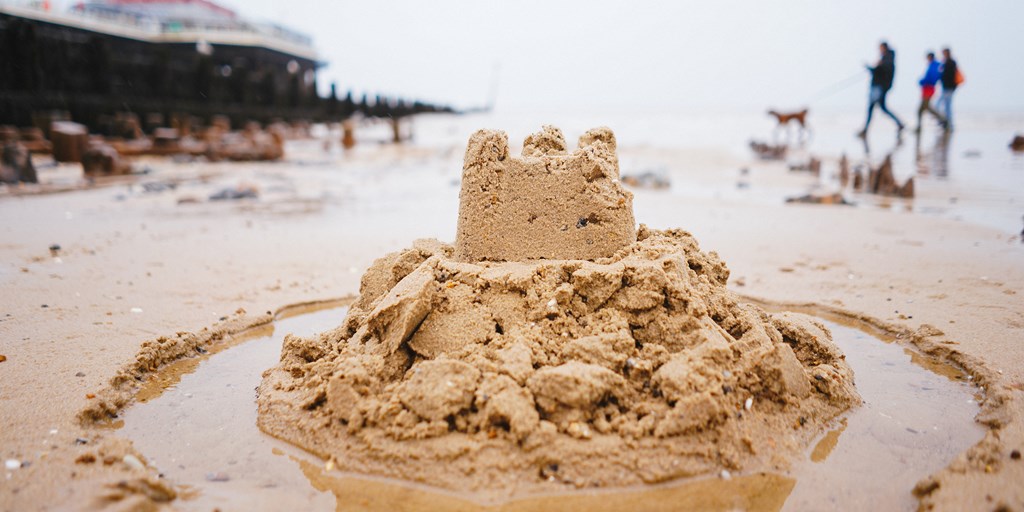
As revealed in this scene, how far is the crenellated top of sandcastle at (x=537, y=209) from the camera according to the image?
2580 mm

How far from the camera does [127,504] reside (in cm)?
161

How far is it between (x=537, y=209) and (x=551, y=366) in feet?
2.51

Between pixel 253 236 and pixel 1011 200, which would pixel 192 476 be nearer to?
pixel 253 236

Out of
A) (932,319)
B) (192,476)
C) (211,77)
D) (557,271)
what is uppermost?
(211,77)

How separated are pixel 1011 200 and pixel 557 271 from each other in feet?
23.5

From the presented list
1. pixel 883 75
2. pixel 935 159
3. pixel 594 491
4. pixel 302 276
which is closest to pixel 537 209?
pixel 594 491

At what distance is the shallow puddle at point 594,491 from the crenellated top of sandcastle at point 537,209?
3.48 feet

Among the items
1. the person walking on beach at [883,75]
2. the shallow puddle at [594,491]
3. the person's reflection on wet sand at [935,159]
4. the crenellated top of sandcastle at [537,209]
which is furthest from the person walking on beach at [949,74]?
the crenellated top of sandcastle at [537,209]

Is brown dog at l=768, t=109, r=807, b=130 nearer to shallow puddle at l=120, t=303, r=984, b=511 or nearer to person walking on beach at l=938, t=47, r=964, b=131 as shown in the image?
person walking on beach at l=938, t=47, r=964, b=131

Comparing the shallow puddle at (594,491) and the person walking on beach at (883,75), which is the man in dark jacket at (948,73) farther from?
the shallow puddle at (594,491)

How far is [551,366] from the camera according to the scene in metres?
2.06

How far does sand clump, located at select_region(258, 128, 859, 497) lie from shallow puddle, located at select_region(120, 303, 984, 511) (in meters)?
0.06

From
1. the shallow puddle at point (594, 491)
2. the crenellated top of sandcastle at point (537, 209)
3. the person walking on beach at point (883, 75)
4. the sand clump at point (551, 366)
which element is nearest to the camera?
the shallow puddle at point (594, 491)

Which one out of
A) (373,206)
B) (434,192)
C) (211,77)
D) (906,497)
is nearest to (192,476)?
A: (906,497)
